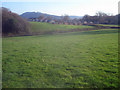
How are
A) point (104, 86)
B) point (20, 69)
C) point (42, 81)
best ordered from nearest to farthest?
point (104, 86) < point (42, 81) < point (20, 69)

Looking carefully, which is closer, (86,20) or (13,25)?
(13,25)

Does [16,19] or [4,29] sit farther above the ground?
[16,19]

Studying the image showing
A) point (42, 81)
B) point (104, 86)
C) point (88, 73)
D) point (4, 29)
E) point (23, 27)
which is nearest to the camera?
point (104, 86)

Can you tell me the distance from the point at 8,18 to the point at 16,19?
4.89 feet

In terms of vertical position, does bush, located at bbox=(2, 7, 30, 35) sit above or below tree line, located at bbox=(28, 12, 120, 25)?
below

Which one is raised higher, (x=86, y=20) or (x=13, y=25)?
(x=86, y=20)

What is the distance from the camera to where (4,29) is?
846 inches

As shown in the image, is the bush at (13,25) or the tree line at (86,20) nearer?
the bush at (13,25)

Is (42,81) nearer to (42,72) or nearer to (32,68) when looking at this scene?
(42,72)

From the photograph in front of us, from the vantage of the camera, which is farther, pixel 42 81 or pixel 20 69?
pixel 20 69

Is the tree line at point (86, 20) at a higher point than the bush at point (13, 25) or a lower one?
higher

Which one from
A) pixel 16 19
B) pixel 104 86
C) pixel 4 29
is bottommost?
pixel 104 86

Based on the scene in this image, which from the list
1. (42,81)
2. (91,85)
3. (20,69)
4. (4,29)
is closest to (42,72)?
(42,81)

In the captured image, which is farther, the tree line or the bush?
the tree line
